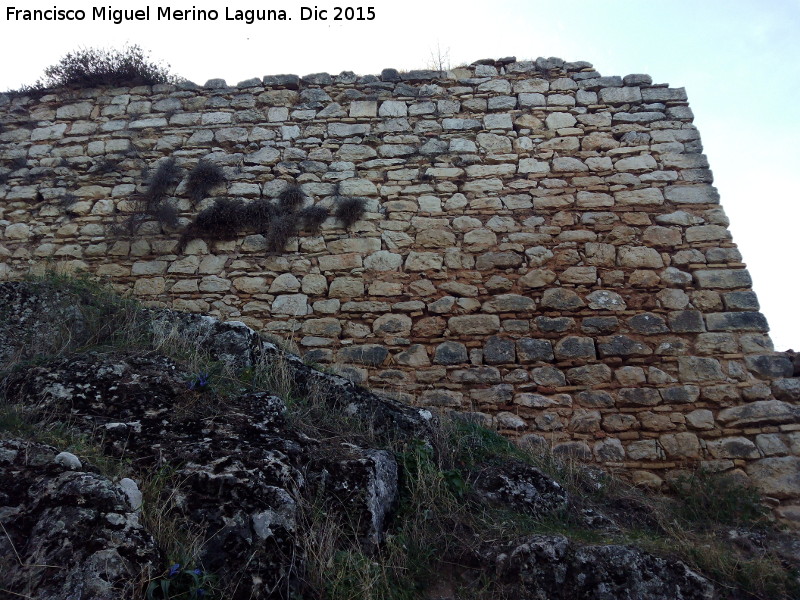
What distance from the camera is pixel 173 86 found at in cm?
678

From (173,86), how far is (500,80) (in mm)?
3371

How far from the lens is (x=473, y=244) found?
18.8 feet

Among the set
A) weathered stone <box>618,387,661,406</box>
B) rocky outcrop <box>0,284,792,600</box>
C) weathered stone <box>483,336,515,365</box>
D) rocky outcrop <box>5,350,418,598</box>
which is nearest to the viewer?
rocky outcrop <box>0,284,792,600</box>

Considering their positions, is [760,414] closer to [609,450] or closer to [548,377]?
[609,450]

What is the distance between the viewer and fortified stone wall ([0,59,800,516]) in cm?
503

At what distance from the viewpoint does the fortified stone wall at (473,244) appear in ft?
16.5

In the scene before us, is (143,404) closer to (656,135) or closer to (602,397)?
(602,397)

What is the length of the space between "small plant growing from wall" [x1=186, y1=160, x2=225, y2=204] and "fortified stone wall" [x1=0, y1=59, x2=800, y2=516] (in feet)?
0.28

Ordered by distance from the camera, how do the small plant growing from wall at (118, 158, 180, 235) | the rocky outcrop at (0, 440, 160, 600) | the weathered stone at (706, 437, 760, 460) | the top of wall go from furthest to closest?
1. the top of wall
2. the small plant growing from wall at (118, 158, 180, 235)
3. the weathered stone at (706, 437, 760, 460)
4. the rocky outcrop at (0, 440, 160, 600)

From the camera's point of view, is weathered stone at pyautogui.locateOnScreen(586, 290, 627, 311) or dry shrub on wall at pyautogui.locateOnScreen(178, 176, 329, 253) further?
dry shrub on wall at pyautogui.locateOnScreen(178, 176, 329, 253)

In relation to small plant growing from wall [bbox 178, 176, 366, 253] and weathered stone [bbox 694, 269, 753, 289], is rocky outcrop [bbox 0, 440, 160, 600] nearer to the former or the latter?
small plant growing from wall [bbox 178, 176, 366, 253]

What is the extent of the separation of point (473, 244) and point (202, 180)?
2.67 metres

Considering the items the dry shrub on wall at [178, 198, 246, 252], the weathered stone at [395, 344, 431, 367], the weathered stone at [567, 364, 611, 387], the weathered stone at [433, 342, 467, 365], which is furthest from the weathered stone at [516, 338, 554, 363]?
the dry shrub on wall at [178, 198, 246, 252]

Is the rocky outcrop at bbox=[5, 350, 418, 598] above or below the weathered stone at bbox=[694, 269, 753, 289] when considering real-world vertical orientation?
below
